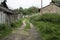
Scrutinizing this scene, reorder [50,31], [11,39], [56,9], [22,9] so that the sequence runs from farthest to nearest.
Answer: [22,9] → [56,9] → [50,31] → [11,39]

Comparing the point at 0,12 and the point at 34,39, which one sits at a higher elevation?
the point at 0,12

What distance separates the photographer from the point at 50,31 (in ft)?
61.3

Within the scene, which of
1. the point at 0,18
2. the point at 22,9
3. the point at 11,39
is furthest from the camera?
the point at 22,9

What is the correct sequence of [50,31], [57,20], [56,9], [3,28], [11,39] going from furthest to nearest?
[56,9] < [57,20] < [3,28] < [50,31] < [11,39]

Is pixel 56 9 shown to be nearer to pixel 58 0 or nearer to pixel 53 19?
pixel 53 19

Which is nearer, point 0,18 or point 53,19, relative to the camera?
point 0,18

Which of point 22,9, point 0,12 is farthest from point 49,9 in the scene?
point 22,9

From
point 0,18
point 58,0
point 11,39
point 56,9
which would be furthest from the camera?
point 58,0

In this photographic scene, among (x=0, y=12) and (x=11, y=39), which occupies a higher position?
(x=0, y=12)

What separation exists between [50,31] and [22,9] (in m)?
85.5

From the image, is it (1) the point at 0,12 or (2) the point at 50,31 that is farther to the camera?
(1) the point at 0,12

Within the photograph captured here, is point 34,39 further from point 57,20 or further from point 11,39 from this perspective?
point 57,20

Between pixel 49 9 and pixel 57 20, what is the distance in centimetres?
1825

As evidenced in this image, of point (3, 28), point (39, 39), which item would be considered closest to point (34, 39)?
point (39, 39)
